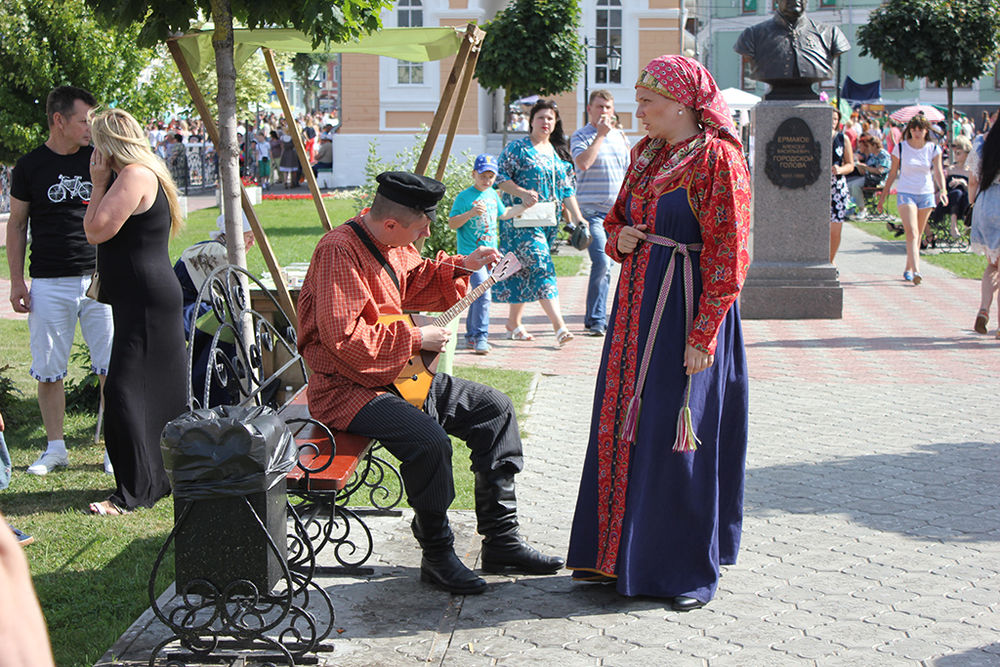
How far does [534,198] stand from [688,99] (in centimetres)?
525

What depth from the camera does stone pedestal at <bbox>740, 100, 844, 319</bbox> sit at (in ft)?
36.0

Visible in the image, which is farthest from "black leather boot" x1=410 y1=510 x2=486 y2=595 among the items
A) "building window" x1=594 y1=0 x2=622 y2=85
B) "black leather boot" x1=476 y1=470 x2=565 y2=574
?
"building window" x1=594 y1=0 x2=622 y2=85

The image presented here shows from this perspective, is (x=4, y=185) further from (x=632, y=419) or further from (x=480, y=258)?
(x=632, y=419)

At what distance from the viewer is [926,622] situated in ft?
13.6

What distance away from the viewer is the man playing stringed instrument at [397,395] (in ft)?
13.7

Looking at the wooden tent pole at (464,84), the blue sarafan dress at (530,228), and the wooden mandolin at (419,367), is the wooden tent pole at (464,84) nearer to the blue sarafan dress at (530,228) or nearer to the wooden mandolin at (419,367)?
the wooden mandolin at (419,367)

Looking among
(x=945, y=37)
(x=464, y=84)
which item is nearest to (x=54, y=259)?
(x=464, y=84)

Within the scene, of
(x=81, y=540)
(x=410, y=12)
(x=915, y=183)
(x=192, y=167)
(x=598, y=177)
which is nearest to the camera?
(x=81, y=540)

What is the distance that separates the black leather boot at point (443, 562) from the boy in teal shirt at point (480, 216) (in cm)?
478

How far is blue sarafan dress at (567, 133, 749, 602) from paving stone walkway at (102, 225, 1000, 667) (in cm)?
25

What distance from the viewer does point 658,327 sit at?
14.0 feet

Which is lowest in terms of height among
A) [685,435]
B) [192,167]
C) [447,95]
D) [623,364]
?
[685,435]

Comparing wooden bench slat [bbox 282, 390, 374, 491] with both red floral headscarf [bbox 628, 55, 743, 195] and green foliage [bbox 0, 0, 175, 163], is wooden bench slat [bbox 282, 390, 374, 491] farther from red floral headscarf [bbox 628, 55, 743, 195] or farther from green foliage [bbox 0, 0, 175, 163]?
green foliage [bbox 0, 0, 175, 163]

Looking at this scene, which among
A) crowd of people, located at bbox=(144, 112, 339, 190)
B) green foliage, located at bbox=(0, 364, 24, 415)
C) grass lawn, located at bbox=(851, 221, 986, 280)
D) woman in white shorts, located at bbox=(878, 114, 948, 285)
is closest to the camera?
green foliage, located at bbox=(0, 364, 24, 415)
